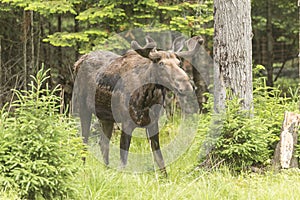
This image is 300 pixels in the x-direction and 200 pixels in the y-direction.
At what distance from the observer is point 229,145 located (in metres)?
7.39

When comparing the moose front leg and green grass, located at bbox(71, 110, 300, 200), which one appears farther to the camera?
the moose front leg

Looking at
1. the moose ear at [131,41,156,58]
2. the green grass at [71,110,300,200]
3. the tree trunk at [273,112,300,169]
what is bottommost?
the green grass at [71,110,300,200]

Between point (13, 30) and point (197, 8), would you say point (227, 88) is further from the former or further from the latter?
point (13, 30)

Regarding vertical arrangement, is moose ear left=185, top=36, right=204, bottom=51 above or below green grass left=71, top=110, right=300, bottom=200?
above

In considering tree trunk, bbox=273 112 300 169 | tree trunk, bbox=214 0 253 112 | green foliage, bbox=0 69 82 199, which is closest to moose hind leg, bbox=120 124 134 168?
tree trunk, bbox=214 0 253 112

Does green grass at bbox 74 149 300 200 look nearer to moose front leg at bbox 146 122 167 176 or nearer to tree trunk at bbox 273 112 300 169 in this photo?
tree trunk at bbox 273 112 300 169

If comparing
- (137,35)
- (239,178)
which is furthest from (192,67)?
(239,178)

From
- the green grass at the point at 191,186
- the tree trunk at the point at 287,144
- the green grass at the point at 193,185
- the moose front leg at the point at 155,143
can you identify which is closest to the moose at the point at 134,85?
the moose front leg at the point at 155,143

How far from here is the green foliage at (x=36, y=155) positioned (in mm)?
5488

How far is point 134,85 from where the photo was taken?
25.8ft

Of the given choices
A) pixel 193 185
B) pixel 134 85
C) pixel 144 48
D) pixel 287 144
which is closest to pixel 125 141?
pixel 134 85

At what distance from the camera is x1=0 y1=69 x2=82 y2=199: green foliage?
5488 mm

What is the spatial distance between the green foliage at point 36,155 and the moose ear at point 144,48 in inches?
80.8

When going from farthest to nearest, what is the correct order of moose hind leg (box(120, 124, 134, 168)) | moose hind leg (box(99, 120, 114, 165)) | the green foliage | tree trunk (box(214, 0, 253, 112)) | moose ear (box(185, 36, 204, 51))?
moose hind leg (box(99, 120, 114, 165)) < moose ear (box(185, 36, 204, 51)) < moose hind leg (box(120, 124, 134, 168)) < tree trunk (box(214, 0, 253, 112)) < the green foliage
